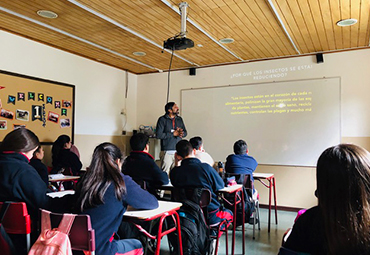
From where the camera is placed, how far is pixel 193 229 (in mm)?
2377

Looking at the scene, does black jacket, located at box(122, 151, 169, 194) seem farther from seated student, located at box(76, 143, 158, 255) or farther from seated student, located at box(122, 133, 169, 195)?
seated student, located at box(76, 143, 158, 255)

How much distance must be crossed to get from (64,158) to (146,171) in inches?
83.8

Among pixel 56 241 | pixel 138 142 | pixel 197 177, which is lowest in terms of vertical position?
pixel 56 241

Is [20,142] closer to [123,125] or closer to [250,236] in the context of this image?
[250,236]

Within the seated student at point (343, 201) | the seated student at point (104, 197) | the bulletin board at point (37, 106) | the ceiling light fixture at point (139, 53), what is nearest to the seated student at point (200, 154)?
the seated student at point (104, 197)

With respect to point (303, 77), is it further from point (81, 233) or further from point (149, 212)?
point (81, 233)

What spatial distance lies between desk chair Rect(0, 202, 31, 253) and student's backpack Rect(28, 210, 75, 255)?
26 cm

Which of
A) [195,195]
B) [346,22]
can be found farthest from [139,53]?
[195,195]

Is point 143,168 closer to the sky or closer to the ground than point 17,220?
closer to the sky

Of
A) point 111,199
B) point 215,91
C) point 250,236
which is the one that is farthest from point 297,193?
point 111,199

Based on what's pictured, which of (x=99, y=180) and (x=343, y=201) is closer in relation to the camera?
(x=343, y=201)

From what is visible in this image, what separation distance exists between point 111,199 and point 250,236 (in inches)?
102

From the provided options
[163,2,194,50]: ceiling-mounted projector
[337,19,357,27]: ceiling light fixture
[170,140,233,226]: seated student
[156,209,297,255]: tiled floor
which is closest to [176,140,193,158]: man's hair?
[170,140,233,226]: seated student

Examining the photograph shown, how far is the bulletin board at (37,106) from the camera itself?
419 cm
